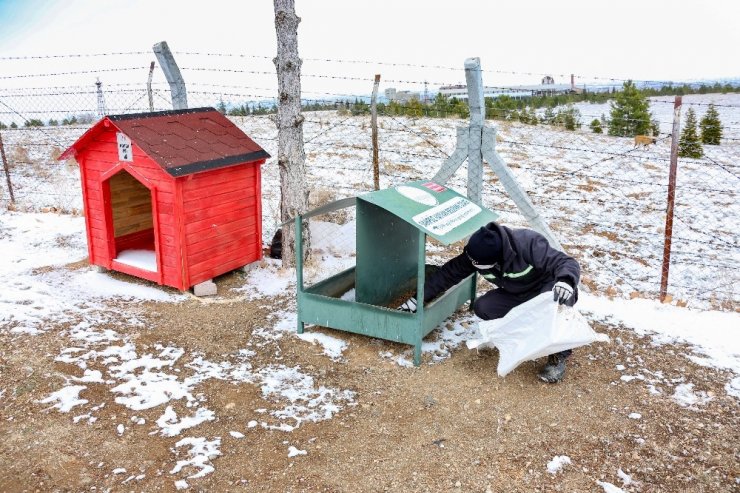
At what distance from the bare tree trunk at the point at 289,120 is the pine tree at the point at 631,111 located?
13.8m

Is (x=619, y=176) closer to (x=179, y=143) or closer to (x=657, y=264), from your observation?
(x=657, y=264)

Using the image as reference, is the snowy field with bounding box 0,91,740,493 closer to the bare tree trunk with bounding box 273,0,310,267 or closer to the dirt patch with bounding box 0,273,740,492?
the dirt patch with bounding box 0,273,740,492

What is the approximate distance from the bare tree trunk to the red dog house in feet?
1.06

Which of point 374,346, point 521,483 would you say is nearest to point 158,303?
point 374,346

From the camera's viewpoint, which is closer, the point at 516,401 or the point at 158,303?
the point at 516,401

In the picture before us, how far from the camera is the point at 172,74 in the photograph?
8016mm

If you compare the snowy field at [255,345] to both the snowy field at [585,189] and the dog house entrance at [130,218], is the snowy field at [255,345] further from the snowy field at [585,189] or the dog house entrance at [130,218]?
the dog house entrance at [130,218]

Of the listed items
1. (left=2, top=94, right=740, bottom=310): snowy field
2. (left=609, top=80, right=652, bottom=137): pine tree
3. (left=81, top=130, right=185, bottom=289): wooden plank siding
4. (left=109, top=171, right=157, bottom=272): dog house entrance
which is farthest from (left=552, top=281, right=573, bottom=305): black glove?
(left=609, top=80, right=652, bottom=137): pine tree

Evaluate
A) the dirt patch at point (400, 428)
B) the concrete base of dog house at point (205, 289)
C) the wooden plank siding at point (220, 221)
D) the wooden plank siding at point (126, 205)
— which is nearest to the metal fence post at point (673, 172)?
the dirt patch at point (400, 428)

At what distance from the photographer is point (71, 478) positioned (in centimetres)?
356

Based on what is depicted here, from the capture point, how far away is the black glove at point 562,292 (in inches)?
169

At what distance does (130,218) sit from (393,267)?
144 inches

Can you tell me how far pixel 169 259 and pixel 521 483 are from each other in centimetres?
416

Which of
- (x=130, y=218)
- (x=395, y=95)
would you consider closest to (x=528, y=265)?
(x=130, y=218)
